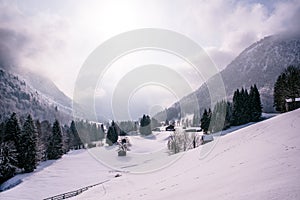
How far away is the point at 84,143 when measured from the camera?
3745 inches

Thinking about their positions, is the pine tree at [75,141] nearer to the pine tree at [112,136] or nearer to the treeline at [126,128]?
the treeline at [126,128]

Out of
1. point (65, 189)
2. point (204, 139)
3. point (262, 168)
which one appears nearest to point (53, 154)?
point (65, 189)

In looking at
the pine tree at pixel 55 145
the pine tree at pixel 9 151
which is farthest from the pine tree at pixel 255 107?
the pine tree at pixel 9 151

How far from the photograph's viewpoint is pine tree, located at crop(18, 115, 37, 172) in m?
42.4

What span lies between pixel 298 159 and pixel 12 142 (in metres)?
46.9

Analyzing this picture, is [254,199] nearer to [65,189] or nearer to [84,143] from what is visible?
[65,189]

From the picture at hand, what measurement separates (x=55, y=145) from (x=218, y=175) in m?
53.7

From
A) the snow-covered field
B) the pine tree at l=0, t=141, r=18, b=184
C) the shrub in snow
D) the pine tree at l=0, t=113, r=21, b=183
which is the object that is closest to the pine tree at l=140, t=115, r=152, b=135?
the shrub in snow

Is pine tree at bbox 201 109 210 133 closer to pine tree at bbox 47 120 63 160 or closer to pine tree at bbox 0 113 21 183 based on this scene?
pine tree at bbox 47 120 63 160

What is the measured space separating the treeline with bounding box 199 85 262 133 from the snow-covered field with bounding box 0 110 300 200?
3539 centimetres

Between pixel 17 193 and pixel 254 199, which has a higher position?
pixel 254 199

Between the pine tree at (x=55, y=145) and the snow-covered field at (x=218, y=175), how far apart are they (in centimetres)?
354

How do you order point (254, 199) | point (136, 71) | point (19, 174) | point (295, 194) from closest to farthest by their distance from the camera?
point (295, 194), point (254, 199), point (136, 71), point (19, 174)

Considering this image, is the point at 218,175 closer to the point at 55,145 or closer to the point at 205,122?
the point at 55,145
